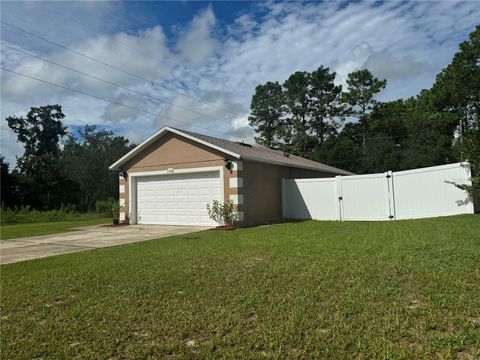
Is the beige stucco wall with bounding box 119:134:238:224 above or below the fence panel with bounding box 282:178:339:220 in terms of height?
above

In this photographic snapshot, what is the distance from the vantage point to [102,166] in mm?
40125

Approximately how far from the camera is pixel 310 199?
16.5 metres

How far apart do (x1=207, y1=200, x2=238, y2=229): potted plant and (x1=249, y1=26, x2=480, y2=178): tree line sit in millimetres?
19539

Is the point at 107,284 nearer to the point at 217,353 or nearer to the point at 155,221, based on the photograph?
the point at 217,353

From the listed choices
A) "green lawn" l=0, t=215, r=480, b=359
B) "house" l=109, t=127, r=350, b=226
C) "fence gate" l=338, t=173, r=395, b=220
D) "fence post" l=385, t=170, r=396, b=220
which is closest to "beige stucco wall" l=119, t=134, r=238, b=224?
"house" l=109, t=127, r=350, b=226

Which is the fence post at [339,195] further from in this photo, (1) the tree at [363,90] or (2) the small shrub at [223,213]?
(1) the tree at [363,90]

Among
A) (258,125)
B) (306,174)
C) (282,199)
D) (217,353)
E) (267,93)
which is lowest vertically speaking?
(217,353)

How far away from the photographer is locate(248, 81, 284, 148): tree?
140ft

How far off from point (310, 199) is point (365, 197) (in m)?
2.43

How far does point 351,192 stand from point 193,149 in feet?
22.1

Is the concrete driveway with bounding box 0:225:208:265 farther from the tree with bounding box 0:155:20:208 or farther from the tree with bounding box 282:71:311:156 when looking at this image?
the tree with bounding box 282:71:311:156

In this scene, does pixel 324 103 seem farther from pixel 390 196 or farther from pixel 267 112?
pixel 390 196

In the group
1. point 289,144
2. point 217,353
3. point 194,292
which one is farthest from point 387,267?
point 289,144

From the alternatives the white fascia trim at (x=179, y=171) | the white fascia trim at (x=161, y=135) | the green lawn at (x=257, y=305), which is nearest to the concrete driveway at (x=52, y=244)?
the green lawn at (x=257, y=305)
